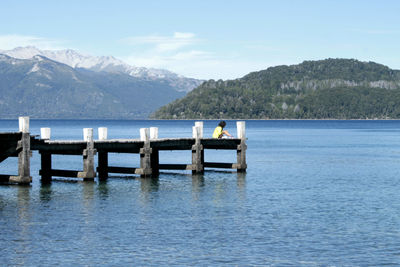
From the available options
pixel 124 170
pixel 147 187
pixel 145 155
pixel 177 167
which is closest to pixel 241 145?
pixel 177 167

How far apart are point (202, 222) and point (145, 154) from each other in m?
13.2

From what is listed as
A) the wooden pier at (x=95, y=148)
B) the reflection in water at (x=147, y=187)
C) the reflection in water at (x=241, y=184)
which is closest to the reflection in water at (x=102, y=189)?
the wooden pier at (x=95, y=148)

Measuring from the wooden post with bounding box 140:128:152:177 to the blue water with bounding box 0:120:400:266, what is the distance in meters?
1.03

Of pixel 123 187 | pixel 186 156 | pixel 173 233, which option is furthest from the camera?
pixel 186 156

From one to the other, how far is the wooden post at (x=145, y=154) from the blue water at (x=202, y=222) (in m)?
1.03

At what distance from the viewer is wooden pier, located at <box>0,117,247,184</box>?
109 ft

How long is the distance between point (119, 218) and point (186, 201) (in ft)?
18.7

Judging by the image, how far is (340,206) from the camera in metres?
30.1

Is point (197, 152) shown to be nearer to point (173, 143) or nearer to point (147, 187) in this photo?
point (173, 143)

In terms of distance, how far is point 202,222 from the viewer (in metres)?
25.5

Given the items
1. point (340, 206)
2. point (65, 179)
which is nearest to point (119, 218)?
point (340, 206)

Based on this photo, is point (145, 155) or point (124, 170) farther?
point (124, 170)

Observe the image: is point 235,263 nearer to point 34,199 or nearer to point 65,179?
point 34,199

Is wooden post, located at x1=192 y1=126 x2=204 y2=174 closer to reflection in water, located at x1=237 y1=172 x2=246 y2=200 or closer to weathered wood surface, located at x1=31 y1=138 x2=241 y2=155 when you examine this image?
weathered wood surface, located at x1=31 y1=138 x2=241 y2=155
